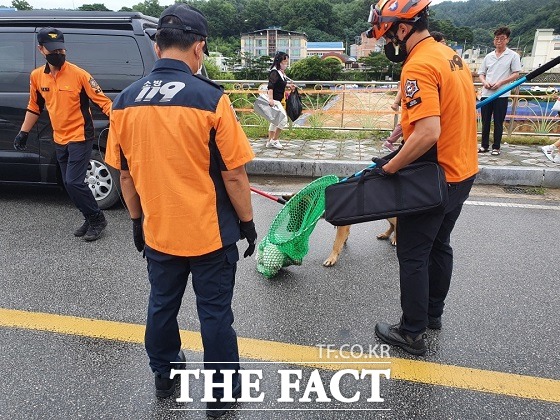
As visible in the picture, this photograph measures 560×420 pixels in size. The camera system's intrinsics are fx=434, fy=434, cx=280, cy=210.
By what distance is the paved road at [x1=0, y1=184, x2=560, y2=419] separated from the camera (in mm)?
2127

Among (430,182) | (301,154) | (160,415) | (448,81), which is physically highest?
(448,81)

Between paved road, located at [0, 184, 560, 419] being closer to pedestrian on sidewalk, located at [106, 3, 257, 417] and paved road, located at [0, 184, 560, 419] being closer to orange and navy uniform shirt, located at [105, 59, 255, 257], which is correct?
pedestrian on sidewalk, located at [106, 3, 257, 417]

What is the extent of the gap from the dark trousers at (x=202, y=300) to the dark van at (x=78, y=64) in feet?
9.14

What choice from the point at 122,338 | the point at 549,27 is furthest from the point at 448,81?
the point at 549,27

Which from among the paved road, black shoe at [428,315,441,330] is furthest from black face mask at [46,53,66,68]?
black shoe at [428,315,441,330]

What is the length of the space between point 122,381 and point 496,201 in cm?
439

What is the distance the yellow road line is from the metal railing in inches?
237

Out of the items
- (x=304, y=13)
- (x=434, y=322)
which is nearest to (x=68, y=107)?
(x=434, y=322)

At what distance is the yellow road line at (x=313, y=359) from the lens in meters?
2.21

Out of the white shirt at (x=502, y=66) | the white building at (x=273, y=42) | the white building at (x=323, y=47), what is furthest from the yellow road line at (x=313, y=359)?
the white building at (x=323, y=47)

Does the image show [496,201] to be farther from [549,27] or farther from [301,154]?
[549,27]

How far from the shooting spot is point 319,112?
8500mm

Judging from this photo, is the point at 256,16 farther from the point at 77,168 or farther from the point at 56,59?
the point at 77,168

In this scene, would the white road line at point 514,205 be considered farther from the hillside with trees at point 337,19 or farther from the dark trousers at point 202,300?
the hillside with trees at point 337,19
